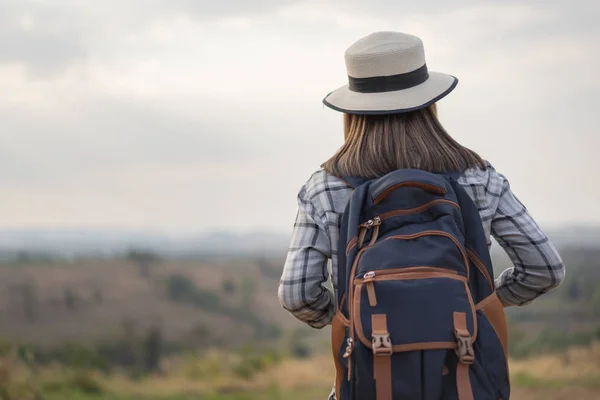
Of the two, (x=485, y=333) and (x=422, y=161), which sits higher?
(x=422, y=161)

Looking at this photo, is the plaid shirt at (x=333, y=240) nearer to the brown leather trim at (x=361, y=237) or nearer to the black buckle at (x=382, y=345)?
the brown leather trim at (x=361, y=237)

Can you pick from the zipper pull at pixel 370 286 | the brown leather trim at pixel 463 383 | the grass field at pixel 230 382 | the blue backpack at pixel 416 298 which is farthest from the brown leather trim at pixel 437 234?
the grass field at pixel 230 382

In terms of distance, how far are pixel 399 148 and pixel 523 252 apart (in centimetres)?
45

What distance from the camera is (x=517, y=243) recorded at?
5.94ft

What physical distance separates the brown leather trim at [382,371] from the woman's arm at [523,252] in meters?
0.47

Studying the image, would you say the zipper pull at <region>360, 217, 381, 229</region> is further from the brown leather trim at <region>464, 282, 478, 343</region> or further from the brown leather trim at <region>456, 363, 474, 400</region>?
the brown leather trim at <region>456, 363, 474, 400</region>

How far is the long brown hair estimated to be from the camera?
5.49 feet

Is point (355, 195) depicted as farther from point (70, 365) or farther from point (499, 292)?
point (70, 365)

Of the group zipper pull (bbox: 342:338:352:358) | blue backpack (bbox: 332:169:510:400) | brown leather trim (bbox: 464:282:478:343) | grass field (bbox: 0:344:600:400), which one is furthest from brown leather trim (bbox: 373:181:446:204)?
grass field (bbox: 0:344:600:400)

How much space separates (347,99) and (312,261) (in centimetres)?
43

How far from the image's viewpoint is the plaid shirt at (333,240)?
1709mm

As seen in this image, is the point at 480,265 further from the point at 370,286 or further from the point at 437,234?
the point at 370,286

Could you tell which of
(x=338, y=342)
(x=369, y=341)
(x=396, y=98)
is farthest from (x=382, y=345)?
(x=396, y=98)

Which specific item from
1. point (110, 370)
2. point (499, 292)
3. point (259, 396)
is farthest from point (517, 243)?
point (110, 370)
